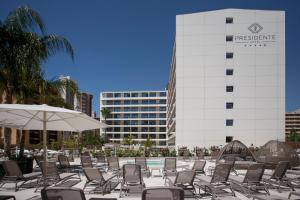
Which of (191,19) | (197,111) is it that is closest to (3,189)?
(197,111)

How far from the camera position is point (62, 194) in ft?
16.9

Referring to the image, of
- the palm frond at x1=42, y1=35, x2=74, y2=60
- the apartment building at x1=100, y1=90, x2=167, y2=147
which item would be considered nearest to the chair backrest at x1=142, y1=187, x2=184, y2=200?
the palm frond at x1=42, y1=35, x2=74, y2=60

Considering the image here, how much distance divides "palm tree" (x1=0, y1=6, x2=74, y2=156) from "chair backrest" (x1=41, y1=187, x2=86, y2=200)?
400 inches

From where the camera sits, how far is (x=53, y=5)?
20.6 metres

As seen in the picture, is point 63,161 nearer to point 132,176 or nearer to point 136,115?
point 132,176

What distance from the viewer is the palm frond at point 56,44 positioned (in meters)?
16.0

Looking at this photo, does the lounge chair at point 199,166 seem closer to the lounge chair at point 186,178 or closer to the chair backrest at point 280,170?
the chair backrest at point 280,170

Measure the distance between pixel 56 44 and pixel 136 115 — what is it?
98.6m

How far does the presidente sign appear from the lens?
41.6 meters

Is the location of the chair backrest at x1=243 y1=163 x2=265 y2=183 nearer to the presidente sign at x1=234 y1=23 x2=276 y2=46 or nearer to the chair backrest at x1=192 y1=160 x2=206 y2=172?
the chair backrest at x1=192 y1=160 x2=206 y2=172

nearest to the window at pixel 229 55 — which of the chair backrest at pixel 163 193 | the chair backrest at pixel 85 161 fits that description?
the chair backrest at pixel 85 161

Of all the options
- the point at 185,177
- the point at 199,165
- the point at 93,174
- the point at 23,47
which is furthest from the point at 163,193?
the point at 23,47

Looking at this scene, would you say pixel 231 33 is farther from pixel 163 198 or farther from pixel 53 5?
pixel 163 198

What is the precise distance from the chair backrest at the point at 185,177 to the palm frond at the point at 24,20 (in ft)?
32.8
